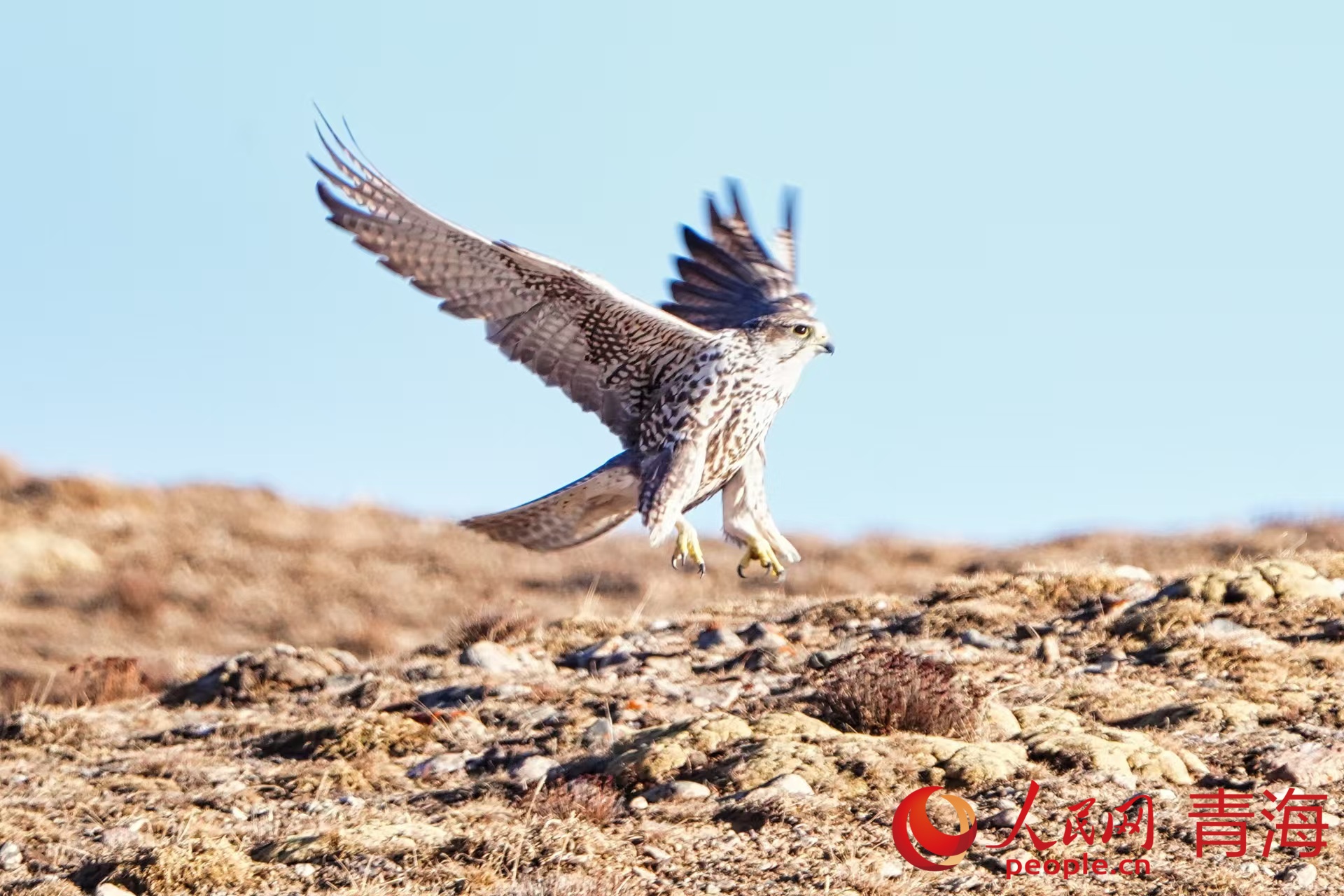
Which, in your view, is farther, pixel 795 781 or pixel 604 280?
pixel 604 280

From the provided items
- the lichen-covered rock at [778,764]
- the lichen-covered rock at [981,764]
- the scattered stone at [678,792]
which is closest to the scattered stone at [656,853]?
the scattered stone at [678,792]

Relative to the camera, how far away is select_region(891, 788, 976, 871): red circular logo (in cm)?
545

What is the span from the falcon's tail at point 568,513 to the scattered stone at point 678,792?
2001 mm

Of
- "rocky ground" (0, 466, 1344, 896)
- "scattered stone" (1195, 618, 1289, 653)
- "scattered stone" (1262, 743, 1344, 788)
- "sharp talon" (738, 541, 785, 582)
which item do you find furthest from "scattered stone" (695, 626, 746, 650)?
"scattered stone" (1262, 743, 1344, 788)

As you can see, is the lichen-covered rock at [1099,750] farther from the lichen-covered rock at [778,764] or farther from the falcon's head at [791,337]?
the falcon's head at [791,337]

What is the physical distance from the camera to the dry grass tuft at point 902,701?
658 centimetres

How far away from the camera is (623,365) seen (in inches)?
315

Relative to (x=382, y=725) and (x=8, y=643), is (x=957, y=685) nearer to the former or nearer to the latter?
(x=382, y=725)

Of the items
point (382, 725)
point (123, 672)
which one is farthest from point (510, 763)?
point (123, 672)

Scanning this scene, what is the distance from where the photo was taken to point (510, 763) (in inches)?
267

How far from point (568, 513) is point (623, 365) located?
0.75 metres

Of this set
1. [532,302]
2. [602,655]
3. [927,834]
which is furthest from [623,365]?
[927,834]

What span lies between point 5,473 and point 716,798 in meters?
15.0

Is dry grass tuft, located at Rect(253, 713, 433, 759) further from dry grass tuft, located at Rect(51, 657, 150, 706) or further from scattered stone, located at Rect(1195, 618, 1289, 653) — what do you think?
scattered stone, located at Rect(1195, 618, 1289, 653)
